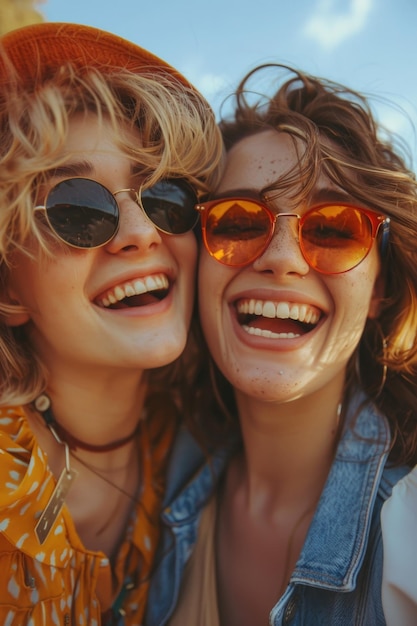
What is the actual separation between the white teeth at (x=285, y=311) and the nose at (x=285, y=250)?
0.13 metres

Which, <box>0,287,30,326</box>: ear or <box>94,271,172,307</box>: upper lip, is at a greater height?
<box>94,271,172,307</box>: upper lip

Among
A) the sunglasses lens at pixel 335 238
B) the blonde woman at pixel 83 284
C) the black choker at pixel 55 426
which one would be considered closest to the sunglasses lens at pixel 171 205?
the blonde woman at pixel 83 284

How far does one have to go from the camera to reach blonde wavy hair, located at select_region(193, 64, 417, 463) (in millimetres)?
2072

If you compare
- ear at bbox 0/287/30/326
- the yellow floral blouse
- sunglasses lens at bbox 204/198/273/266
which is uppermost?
sunglasses lens at bbox 204/198/273/266

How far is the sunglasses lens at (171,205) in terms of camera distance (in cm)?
209

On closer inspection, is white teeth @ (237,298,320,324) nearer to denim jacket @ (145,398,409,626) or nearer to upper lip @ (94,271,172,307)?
upper lip @ (94,271,172,307)

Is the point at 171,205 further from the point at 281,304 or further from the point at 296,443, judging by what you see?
the point at 296,443

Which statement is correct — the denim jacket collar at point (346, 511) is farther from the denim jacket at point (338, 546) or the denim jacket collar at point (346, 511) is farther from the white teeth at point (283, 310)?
the white teeth at point (283, 310)

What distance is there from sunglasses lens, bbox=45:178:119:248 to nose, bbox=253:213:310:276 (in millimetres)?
594

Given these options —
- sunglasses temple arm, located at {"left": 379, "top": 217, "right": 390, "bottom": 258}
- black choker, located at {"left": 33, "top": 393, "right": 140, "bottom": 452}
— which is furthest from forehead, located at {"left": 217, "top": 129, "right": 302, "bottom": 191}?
black choker, located at {"left": 33, "top": 393, "right": 140, "bottom": 452}

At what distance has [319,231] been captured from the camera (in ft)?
6.52

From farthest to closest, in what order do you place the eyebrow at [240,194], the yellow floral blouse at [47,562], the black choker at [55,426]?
the black choker at [55,426], the eyebrow at [240,194], the yellow floral blouse at [47,562]

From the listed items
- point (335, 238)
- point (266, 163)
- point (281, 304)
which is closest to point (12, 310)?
point (281, 304)

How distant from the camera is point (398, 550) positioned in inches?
64.0
